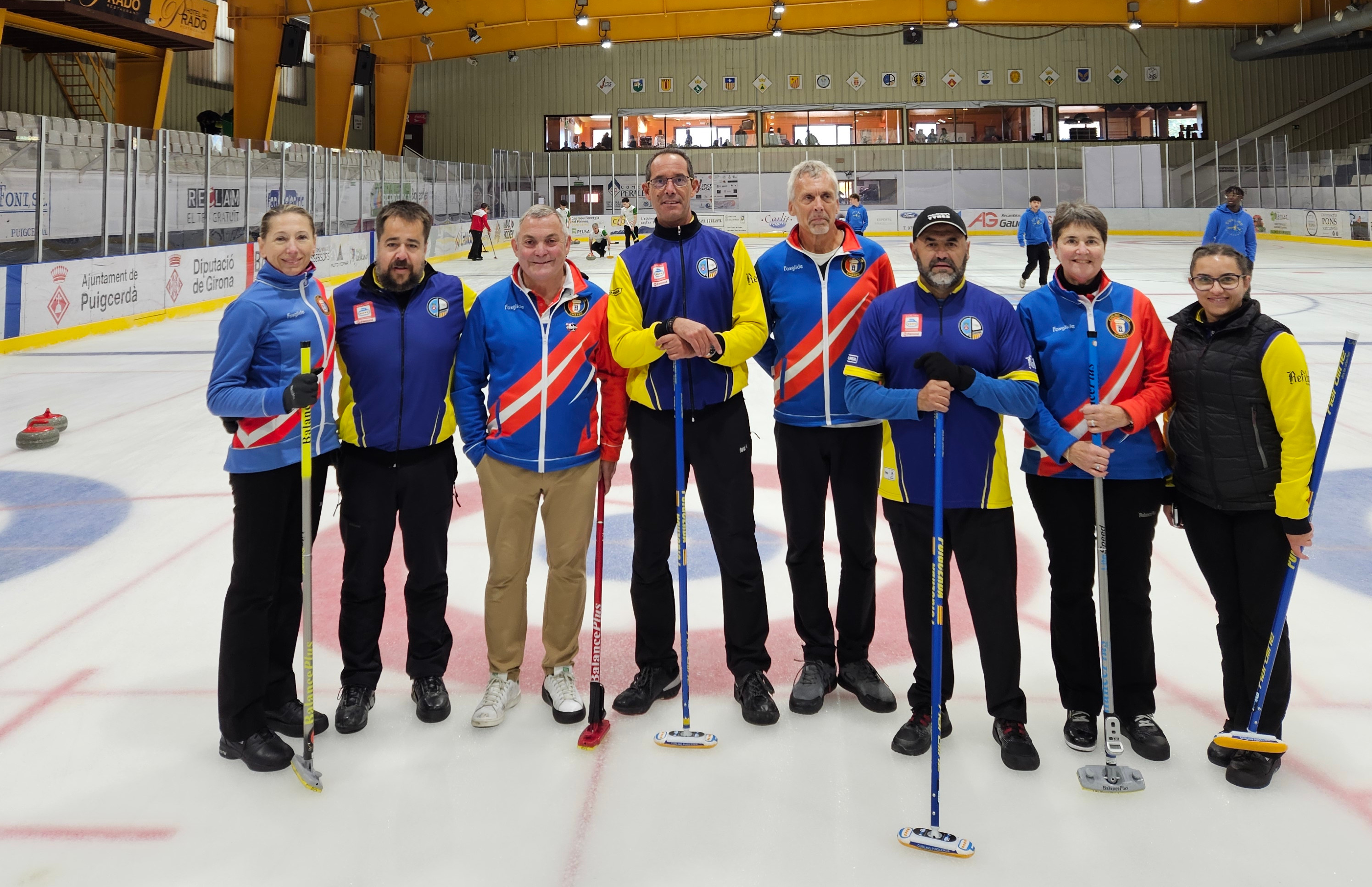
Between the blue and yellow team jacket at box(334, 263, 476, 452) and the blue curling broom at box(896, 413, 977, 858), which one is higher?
the blue and yellow team jacket at box(334, 263, 476, 452)

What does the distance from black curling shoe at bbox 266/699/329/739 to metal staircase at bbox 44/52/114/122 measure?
2738 centimetres

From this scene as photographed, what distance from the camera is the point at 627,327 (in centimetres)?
309

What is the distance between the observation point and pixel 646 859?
2.43 m

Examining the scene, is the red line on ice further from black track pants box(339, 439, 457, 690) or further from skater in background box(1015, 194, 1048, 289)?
skater in background box(1015, 194, 1048, 289)

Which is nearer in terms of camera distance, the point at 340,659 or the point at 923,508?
the point at 923,508

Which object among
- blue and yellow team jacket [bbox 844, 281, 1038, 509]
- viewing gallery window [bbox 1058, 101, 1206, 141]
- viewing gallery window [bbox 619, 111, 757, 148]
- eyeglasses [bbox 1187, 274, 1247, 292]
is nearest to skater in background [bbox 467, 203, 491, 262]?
viewing gallery window [bbox 619, 111, 757, 148]

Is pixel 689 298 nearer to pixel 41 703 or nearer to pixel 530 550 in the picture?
pixel 530 550

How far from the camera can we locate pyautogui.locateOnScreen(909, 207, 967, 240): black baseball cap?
2.81 m

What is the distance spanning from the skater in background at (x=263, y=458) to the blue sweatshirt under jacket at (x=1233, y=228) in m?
11.4

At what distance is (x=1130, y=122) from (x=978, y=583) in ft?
122

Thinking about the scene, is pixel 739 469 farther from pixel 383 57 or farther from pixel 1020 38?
pixel 1020 38

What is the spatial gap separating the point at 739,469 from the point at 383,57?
28.3m

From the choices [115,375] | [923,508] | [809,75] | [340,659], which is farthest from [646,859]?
[809,75]

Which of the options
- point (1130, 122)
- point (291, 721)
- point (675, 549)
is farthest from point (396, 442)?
point (1130, 122)
